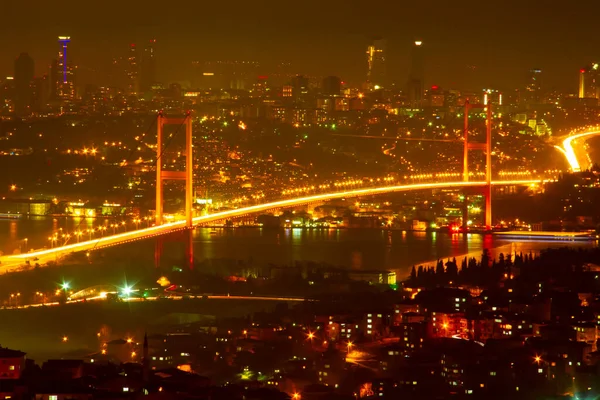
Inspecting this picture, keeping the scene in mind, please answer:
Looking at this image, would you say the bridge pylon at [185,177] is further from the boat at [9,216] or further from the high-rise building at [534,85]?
the high-rise building at [534,85]

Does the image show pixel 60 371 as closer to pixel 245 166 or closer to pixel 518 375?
pixel 518 375

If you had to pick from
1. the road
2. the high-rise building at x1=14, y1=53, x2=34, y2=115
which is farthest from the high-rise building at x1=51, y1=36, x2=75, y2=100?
the road

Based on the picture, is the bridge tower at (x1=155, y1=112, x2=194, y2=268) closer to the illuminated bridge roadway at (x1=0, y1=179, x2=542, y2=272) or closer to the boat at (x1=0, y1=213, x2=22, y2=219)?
the illuminated bridge roadway at (x1=0, y1=179, x2=542, y2=272)

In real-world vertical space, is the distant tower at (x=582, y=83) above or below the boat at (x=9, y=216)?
above

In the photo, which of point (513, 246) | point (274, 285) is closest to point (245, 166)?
point (513, 246)

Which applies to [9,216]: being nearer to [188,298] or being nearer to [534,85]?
[188,298]

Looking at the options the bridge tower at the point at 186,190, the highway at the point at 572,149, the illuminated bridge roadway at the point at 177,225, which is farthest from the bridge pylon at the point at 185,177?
Answer: the highway at the point at 572,149

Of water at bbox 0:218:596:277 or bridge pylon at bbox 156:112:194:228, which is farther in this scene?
bridge pylon at bbox 156:112:194:228
